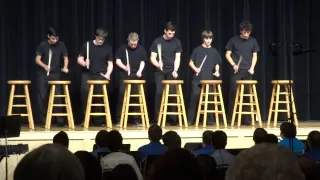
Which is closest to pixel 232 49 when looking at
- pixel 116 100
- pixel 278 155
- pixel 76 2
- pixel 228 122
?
pixel 228 122

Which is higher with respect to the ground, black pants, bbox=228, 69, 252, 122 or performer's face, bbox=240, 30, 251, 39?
performer's face, bbox=240, 30, 251, 39

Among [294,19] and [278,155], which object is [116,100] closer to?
[294,19]

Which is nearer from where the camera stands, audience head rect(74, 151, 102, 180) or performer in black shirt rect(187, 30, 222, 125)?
audience head rect(74, 151, 102, 180)

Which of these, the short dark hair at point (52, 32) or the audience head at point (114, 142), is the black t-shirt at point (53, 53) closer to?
the short dark hair at point (52, 32)

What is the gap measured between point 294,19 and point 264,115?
69.7 inches

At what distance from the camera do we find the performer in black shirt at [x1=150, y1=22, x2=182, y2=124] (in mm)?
8945

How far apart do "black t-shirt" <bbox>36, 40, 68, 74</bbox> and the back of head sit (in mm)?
7398

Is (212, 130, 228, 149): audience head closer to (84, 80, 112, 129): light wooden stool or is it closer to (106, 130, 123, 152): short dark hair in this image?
(106, 130, 123, 152): short dark hair

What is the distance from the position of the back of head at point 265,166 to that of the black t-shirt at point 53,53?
24.3 feet

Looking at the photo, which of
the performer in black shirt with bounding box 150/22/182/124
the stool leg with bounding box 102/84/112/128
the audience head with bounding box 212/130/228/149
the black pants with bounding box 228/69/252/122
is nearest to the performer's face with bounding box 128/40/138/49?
the performer in black shirt with bounding box 150/22/182/124

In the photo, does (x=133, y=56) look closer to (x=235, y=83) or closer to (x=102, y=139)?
(x=235, y=83)

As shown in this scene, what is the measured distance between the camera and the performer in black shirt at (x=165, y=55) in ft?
29.3

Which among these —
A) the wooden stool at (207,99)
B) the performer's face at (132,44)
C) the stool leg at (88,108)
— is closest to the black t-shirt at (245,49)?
the wooden stool at (207,99)

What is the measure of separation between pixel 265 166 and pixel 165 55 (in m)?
7.48
